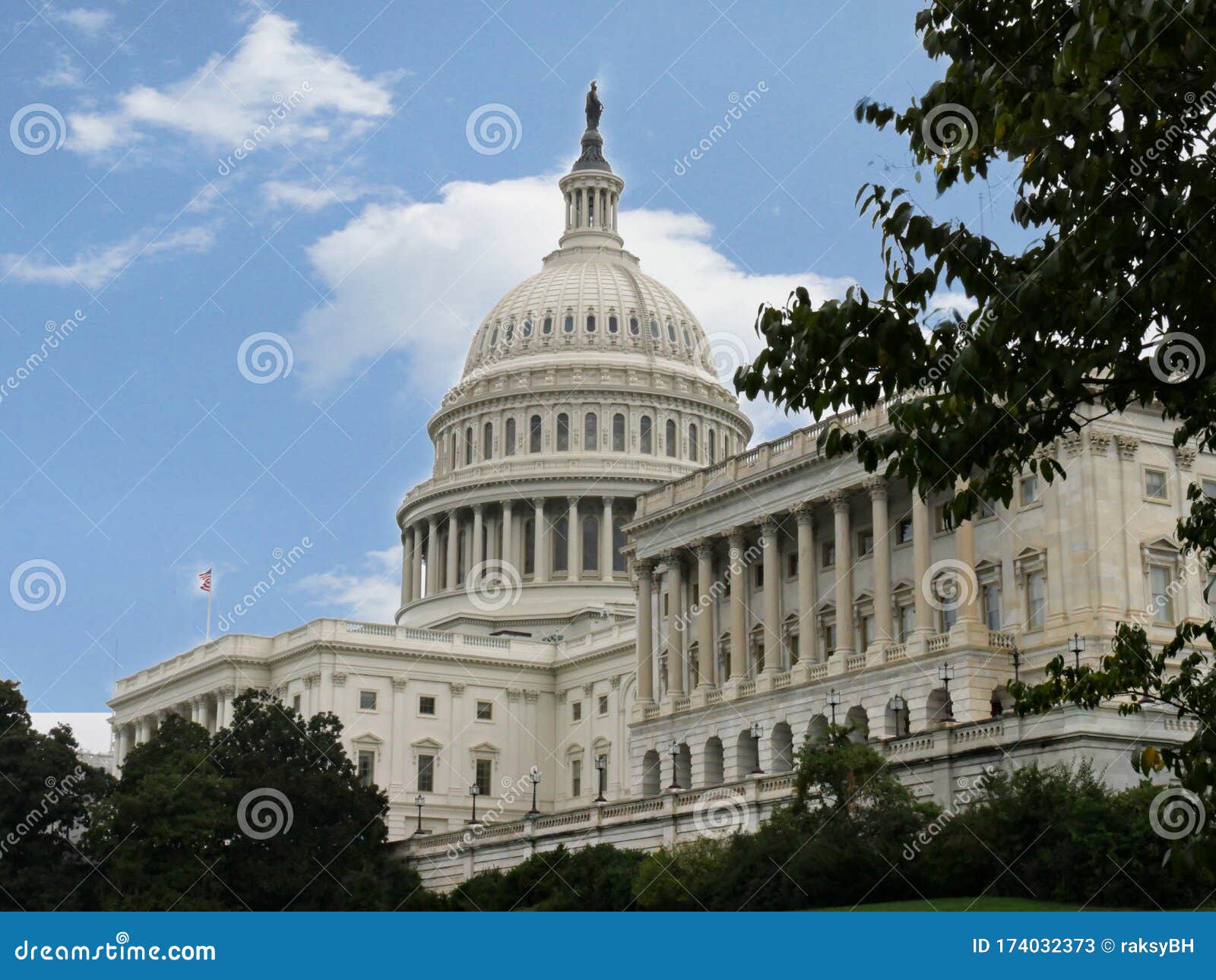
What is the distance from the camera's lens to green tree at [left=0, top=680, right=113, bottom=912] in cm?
7881

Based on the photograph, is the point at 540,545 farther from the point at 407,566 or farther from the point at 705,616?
the point at 705,616

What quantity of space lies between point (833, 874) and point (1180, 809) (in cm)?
1605

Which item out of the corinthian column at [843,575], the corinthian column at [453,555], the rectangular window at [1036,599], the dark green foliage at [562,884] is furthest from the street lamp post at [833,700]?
the corinthian column at [453,555]

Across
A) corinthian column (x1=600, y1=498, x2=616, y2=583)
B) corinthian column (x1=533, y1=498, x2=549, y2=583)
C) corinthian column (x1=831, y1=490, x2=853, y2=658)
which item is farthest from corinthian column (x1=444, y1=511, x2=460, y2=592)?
corinthian column (x1=831, y1=490, x2=853, y2=658)

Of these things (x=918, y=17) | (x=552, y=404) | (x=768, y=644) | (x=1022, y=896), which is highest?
(x=552, y=404)

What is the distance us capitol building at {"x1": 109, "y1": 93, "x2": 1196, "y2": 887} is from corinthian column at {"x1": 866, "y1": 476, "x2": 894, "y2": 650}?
138mm

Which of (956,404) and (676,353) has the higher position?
(676,353)

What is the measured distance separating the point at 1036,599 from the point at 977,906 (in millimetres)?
26611

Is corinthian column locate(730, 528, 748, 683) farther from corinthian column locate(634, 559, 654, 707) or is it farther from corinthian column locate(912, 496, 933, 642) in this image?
corinthian column locate(912, 496, 933, 642)

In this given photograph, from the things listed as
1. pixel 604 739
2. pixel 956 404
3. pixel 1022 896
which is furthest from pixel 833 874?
pixel 604 739

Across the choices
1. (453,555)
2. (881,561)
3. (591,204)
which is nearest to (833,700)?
(881,561)

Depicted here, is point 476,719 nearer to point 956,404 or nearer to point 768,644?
point 768,644

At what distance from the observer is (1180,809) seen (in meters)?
44.3

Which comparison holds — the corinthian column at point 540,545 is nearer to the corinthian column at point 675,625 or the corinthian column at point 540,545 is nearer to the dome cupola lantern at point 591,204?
the dome cupola lantern at point 591,204
